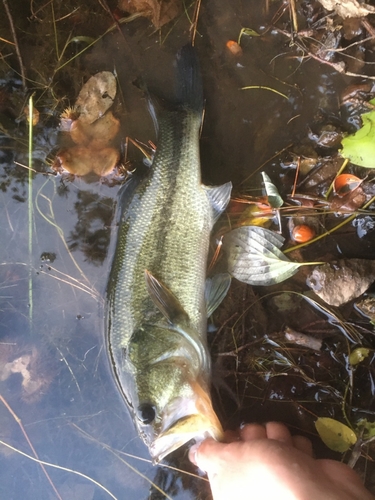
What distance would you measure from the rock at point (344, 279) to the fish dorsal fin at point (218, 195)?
2.91 ft

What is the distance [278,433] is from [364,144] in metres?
2.06

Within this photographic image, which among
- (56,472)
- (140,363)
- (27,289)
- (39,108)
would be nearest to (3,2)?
(39,108)

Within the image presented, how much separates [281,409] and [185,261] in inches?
53.6

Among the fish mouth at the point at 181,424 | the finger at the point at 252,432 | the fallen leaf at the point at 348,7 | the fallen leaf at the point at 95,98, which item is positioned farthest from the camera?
the fallen leaf at the point at 95,98

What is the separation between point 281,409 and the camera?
2.92 meters

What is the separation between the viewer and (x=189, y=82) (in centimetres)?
274

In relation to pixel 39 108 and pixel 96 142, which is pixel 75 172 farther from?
pixel 39 108

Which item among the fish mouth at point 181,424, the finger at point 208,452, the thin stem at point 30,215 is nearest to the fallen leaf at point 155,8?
the thin stem at point 30,215

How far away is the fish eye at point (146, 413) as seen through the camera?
2203mm

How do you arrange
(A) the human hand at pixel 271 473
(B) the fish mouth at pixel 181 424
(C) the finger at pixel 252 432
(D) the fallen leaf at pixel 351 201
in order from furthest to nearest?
1. (D) the fallen leaf at pixel 351 201
2. (C) the finger at pixel 252 432
3. (B) the fish mouth at pixel 181 424
4. (A) the human hand at pixel 271 473

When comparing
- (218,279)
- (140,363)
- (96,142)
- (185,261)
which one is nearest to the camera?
(140,363)

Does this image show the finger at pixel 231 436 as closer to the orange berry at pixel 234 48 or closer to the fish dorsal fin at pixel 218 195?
the fish dorsal fin at pixel 218 195

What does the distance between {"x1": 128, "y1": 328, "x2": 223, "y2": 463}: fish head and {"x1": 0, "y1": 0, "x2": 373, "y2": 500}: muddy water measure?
24.4 inches

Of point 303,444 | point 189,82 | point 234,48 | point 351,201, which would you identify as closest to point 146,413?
point 303,444
